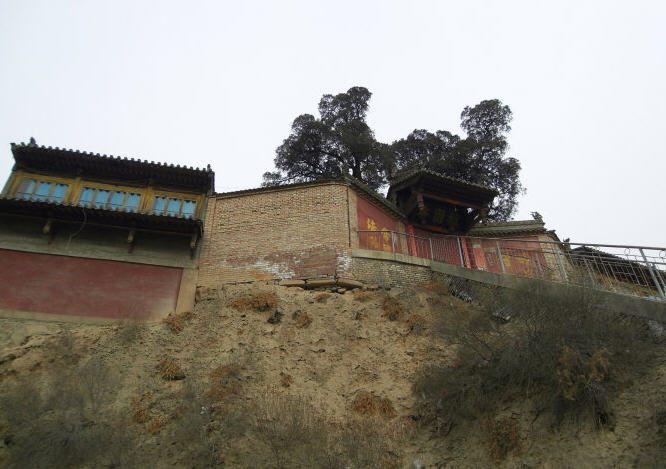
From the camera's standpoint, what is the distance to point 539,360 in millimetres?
7910

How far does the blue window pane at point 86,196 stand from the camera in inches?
576

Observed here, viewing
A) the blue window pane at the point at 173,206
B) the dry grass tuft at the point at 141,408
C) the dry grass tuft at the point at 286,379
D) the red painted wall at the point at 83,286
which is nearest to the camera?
the dry grass tuft at the point at 141,408

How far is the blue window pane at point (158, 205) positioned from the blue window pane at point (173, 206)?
0.67 feet

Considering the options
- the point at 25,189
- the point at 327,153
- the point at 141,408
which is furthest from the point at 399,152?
the point at 141,408

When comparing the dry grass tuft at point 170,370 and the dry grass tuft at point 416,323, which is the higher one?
the dry grass tuft at point 416,323

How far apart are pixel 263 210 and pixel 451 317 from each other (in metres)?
7.21

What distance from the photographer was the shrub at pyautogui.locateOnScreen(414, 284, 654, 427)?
730 cm

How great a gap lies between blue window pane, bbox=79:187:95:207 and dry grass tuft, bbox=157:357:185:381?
659cm

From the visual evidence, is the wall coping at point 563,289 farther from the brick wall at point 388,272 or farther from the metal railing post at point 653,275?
the brick wall at point 388,272

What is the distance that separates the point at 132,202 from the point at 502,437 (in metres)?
12.1

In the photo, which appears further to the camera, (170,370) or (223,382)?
(170,370)

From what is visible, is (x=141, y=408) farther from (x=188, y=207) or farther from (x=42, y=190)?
(x=42, y=190)

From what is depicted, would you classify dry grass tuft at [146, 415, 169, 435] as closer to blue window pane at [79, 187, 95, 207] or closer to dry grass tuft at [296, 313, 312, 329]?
dry grass tuft at [296, 313, 312, 329]

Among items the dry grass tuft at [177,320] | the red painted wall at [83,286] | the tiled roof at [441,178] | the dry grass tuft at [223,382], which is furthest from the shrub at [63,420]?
the tiled roof at [441,178]
